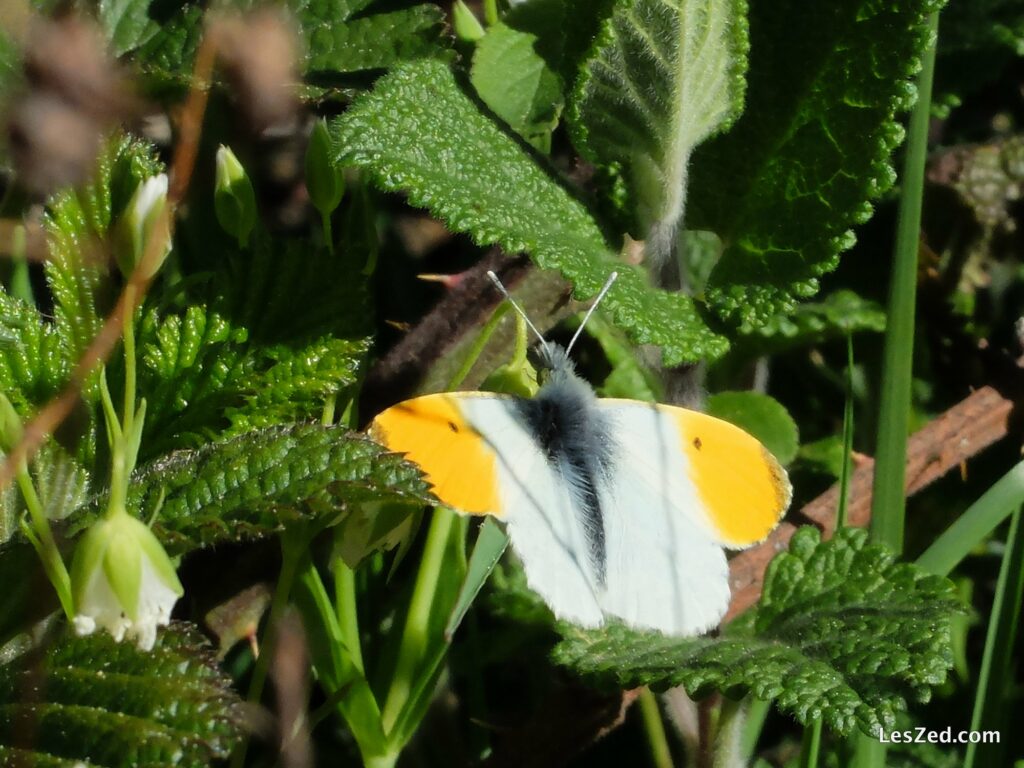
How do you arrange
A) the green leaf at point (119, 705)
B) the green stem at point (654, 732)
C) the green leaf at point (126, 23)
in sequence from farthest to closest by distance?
the green leaf at point (126, 23), the green stem at point (654, 732), the green leaf at point (119, 705)

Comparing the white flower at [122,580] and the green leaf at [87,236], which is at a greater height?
the green leaf at [87,236]

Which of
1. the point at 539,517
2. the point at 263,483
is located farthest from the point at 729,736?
the point at 263,483

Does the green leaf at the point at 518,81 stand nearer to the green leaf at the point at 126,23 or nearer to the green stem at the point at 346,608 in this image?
the green leaf at the point at 126,23

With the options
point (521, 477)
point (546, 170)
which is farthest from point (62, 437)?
point (546, 170)

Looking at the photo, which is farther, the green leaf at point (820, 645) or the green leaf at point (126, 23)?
the green leaf at point (126, 23)

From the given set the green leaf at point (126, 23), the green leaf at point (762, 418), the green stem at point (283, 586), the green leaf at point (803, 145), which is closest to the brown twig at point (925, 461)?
the green leaf at point (762, 418)

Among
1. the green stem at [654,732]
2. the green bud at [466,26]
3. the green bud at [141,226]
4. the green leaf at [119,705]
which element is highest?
the green bud at [466,26]
